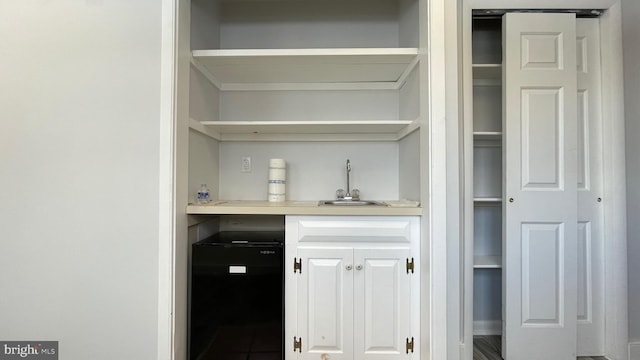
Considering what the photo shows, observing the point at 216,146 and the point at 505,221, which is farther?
the point at 216,146

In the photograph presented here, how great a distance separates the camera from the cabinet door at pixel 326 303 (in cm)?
154

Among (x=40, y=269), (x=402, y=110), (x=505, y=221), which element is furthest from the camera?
(x=402, y=110)

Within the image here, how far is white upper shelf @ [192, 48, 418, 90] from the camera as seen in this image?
5.29ft

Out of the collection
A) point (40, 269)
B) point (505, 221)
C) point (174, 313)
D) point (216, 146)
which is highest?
point (216, 146)

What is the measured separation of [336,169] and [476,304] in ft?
4.79

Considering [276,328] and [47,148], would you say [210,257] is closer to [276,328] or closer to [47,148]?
[276,328]

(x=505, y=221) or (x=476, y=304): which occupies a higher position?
(x=505, y=221)

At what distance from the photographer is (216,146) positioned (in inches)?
83.7

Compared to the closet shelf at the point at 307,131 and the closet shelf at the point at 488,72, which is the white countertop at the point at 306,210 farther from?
the closet shelf at the point at 488,72

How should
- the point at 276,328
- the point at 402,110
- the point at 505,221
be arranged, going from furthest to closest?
the point at 402,110, the point at 505,221, the point at 276,328

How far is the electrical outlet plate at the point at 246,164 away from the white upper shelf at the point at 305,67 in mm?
513

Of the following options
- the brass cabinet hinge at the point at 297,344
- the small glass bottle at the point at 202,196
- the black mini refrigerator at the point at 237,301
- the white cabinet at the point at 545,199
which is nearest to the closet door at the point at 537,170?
the white cabinet at the point at 545,199

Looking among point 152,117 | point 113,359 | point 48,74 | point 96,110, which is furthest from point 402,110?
point 113,359

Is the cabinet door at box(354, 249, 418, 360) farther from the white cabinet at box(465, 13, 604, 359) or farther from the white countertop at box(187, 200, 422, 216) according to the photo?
the white cabinet at box(465, 13, 604, 359)
